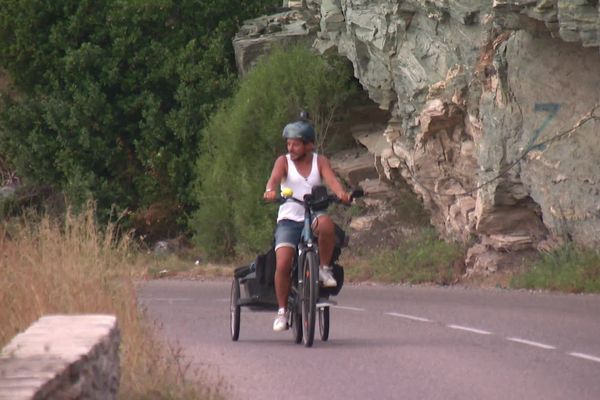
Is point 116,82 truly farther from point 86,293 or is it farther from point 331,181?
point 86,293

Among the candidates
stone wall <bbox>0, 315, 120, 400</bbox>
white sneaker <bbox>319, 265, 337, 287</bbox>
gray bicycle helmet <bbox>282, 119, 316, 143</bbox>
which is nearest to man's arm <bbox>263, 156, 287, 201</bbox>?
gray bicycle helmet <bbox>282, 119, 316, 143</bbox>

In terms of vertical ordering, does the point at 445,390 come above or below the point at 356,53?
below

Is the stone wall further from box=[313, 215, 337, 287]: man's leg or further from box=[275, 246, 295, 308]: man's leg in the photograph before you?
box=[275, 246, 295, 308]: man's leg

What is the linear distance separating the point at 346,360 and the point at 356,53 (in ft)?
55.2

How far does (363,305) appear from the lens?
18.7m

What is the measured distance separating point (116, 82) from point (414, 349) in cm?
2352

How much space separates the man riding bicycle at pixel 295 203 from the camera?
1295 cm

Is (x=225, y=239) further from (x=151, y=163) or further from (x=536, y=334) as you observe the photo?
(x=536, y=334)

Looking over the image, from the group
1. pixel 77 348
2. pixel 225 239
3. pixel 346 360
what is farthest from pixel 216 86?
pixel 77 348

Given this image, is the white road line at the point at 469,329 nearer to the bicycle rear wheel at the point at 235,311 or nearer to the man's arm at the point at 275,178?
the bicycle rear wheel at the point at 235,311

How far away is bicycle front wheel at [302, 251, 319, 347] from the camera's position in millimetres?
12617

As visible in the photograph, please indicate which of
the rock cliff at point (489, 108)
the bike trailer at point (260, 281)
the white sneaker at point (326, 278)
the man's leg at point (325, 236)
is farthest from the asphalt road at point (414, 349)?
the rock cliff at point (489, 108)

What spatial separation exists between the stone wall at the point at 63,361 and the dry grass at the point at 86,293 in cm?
80

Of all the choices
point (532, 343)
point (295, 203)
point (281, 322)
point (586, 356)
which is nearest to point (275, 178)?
point (295, 203)
